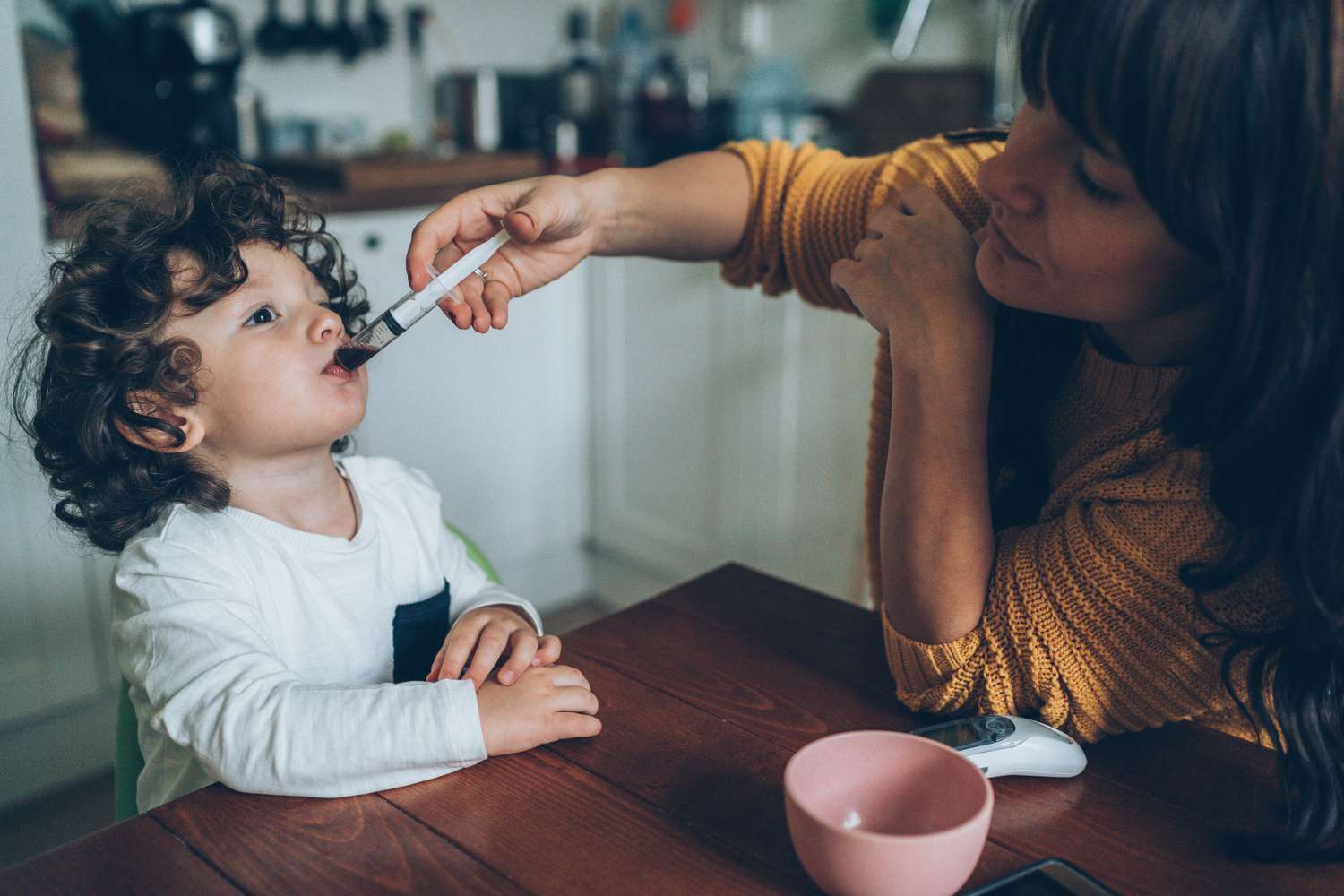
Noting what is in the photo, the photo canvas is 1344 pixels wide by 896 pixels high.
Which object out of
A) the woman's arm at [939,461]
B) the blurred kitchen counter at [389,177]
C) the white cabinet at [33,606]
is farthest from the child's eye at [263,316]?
the blurred kitchen counter at [389,177]

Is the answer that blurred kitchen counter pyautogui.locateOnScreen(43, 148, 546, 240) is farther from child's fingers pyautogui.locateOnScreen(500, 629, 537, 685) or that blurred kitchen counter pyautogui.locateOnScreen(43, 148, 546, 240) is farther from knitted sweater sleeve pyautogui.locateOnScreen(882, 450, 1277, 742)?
knitted sweater sleeve pyautogui.locateOnScreen(882, 450, 1277, 742)

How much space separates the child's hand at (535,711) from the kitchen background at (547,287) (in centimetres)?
125

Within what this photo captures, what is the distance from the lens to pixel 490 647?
0.88 metres

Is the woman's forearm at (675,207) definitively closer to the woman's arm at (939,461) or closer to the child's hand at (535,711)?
the woman's arm at (939,461)

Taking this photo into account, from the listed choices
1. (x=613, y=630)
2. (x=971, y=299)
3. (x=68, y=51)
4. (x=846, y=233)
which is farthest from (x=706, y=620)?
(x=68, y=51)

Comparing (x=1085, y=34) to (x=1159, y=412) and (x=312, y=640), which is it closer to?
(x=1159, y=412)

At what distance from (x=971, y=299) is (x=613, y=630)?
15.0 inches

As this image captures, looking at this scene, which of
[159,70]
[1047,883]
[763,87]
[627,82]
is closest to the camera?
[1047,883]

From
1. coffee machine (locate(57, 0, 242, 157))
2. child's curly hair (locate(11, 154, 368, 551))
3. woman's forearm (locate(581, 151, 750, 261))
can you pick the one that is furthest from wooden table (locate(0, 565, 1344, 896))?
coffee machine (locate(57, 0, 242, 157))

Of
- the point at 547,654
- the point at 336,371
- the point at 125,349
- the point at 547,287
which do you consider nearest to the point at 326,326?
the point at 336,371

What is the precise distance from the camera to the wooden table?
0.60m

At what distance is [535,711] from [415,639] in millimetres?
351

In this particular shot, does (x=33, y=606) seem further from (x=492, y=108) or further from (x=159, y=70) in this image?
(x=492, y=108)

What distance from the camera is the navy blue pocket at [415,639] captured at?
1048 millimetres
